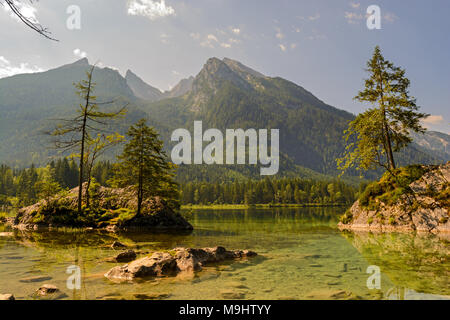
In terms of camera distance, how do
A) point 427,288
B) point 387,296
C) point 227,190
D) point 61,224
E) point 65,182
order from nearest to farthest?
1. point 387,296
2. point 427,288
3. point 61,224
4. point 65,182
5. point 227,190

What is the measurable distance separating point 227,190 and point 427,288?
164 m

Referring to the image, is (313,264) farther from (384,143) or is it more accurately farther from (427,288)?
(384,143)

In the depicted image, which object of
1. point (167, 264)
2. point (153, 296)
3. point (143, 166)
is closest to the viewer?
point (153, 296)

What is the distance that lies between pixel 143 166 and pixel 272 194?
5661 inches

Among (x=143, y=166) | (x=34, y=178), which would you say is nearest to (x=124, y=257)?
(x=143, y=166)

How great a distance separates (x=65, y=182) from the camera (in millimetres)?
108938

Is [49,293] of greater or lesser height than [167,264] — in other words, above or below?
above

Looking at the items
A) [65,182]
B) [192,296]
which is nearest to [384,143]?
[192,296]

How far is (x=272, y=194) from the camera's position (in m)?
168

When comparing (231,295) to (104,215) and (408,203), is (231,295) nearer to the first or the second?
(408,203)

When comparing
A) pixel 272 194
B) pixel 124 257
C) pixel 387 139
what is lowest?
pixel 272 194

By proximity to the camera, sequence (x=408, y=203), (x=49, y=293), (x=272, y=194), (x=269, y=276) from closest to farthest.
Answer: (x=49, y=293), (x=269, y=276), (x=408, y=203), (x=272, y=194)

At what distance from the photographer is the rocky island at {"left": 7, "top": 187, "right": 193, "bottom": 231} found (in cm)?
2902

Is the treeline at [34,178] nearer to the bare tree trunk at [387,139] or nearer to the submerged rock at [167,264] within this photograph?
the bare tree trunk at [387,139]
